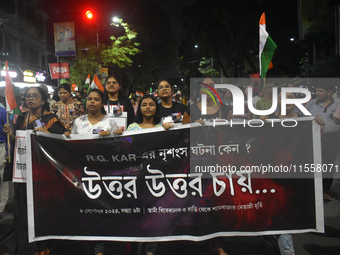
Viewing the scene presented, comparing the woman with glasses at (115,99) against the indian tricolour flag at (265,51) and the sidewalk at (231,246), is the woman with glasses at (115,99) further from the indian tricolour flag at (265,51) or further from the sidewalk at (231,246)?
the indian tricolour flag at (265,51)

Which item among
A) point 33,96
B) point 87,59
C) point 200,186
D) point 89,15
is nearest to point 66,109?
point 33,96

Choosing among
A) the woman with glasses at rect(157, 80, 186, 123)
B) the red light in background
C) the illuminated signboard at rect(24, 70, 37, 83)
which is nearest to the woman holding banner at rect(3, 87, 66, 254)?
the woman with glasses at rect(157, 80, 186, 123)

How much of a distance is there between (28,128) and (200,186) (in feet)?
6.98

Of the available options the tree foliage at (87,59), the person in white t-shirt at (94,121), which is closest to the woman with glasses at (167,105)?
the person in white t-shirt at (94,121)

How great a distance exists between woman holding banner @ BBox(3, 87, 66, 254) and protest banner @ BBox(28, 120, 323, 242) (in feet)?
2.35

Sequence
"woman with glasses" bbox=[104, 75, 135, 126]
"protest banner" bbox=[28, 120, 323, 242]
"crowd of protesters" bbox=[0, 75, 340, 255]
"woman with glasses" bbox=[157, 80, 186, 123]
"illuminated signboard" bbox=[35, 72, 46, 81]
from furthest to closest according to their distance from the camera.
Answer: "illuminated signboard" bbox=[35, 72, 46, 81]
"woman with glasses" bbox=[104, 75, 135, 126]
"woman with glasses" bbox=[157, 80, 186, 123]
"crowd of protesters" bbox=[0, 75, 340, 255]
"protest banner" bbox=[28, 120, 323, 242]

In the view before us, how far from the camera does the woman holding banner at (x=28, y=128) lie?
3994 millimetres

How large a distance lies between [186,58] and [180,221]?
76.9m

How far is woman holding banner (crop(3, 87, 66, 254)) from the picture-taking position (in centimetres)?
399

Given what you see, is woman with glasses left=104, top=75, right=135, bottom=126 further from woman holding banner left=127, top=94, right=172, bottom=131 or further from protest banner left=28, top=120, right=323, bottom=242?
protest banner left=28, top=120, right=323, bottom=242

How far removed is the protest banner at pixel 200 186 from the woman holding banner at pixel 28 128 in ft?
2.35

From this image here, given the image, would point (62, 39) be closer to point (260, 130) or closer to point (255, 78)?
point (255, 78)

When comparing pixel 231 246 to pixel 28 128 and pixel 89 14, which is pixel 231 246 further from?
pixel 89 14

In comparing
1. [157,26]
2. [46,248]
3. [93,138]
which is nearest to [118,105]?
[93,138]
